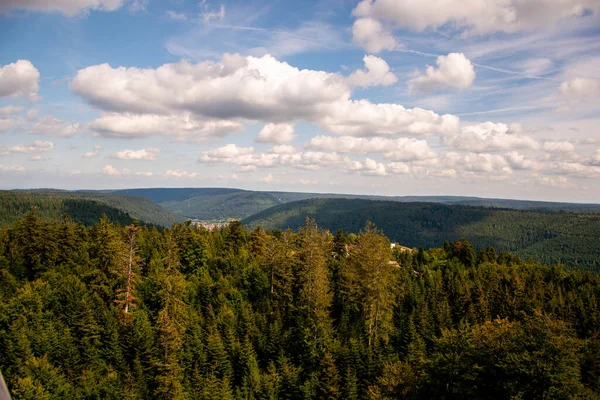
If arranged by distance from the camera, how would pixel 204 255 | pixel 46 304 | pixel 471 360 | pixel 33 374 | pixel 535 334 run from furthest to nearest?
pixel 204 255 < pixel 46 304 < pixel 33 374 < pixel 471 360 < pixel 535 334

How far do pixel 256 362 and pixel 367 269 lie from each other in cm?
1903

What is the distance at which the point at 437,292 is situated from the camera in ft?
231

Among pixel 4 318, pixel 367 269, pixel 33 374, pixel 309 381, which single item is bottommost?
pixel 309 381

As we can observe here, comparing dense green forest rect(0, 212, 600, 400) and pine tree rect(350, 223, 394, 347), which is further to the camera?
pine tree rect(350, 223, 394, 347)

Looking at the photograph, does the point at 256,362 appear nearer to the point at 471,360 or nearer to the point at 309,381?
the point at 309,381

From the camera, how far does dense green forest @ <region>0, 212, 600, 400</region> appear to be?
29641 millimetres

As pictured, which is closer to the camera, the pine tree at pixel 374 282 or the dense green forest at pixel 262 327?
the dense green forest at pixel 262 327

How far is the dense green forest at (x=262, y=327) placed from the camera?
29.6 m

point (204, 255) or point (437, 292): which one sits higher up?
point (204, 255)

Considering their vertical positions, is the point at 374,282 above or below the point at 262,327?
above

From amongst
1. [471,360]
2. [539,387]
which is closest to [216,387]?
[471,360]

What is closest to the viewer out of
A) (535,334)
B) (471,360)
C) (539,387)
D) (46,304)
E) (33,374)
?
(539,387)

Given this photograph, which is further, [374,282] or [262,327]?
[262,327]

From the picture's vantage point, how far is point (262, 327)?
55.8 metres
